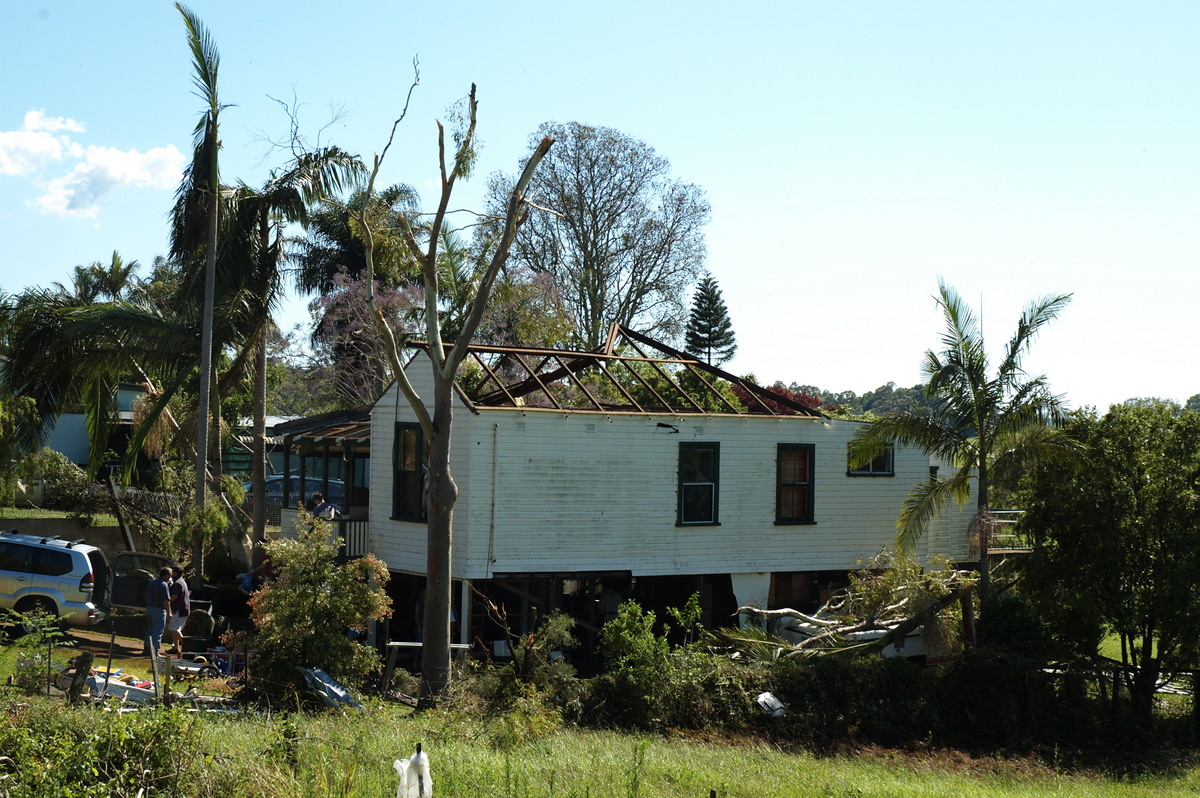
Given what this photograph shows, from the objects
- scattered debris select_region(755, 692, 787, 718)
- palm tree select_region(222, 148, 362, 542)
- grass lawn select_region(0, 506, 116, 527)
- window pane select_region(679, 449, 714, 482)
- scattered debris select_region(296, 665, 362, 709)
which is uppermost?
palm tree select_region(222, 148, 362, 542)

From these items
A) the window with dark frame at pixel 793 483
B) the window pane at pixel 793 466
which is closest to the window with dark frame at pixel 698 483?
the window with dark frame at pixel 793 483

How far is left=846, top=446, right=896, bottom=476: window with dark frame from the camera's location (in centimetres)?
2298

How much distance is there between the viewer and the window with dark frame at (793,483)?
21.9 m

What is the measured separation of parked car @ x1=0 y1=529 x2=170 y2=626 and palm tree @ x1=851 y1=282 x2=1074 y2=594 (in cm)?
1371

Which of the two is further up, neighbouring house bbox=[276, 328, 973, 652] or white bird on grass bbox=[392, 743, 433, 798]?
neighbouring house bbox=[276, 328, 973, 652]

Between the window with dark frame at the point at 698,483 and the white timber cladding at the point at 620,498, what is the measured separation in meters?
0.14

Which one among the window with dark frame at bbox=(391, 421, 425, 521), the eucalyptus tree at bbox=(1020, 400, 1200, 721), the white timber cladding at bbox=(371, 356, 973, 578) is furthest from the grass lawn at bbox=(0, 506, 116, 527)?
the eucalyptus tree at bbox=(1020, 400, 1200, 721)

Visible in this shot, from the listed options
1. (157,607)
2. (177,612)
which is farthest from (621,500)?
(157,607)

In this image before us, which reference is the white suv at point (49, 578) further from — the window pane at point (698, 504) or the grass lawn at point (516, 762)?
the window pane at point (698, 504)

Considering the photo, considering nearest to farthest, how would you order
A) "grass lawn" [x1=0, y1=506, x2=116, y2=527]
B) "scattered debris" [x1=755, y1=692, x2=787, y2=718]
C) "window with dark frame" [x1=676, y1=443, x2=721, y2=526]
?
"scattered debris" [x1=755, y1=692, x2=787, y2=718]
"window with dark frame" [x1=676, y1=443, x2=721, y2=526]
"grass lawn" [x1=0, y1=506, x2=116, y2=527]

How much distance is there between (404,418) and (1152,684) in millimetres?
14205

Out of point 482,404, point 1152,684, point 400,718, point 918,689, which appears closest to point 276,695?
point 400,718

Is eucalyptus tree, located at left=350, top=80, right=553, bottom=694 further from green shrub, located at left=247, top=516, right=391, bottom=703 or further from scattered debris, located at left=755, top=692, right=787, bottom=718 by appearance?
scattered debris, located at left=755, top=692, right=787, bottom=718

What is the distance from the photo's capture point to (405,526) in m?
19.9
